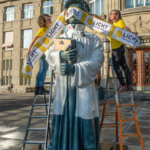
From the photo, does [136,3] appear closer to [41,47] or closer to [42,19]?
[42,19]

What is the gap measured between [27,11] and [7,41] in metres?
4.24

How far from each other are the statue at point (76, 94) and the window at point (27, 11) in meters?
20.4

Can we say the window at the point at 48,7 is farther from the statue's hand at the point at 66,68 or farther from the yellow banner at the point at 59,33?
the statue's hand at the point at 66,68

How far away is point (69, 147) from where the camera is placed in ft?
7.01

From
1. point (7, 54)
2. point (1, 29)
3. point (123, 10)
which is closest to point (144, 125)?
point (123, 10)

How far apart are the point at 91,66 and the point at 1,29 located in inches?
888

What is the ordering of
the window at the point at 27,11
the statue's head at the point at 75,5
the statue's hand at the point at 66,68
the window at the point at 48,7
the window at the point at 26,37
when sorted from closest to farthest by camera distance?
the statue's hand at the point at 66,68 → the statue's head at the point at 75,5 → the window at the point at 48,7 → the window at the point at 26,37 → the window at the point at 27,11

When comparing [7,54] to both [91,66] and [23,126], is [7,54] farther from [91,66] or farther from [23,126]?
[91,66]

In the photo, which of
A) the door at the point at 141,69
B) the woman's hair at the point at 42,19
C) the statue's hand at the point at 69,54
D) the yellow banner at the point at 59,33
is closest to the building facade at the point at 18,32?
the door at the point at 141,69

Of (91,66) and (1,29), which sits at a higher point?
(1,29)

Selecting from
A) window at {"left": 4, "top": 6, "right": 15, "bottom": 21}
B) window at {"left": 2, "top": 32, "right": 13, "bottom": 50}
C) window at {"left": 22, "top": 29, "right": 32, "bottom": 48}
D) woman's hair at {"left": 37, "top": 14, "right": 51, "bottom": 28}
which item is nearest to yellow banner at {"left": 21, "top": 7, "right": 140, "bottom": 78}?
woman's hair at {"left": 37, "top": 14, "right": 51, "bottom": 28}

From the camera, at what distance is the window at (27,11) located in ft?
68.8

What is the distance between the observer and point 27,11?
69.5ft

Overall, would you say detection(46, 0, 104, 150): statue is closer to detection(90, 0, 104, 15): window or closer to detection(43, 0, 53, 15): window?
detection(90, 0, 104, 15): window
